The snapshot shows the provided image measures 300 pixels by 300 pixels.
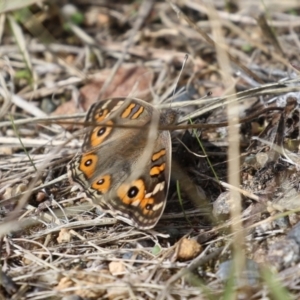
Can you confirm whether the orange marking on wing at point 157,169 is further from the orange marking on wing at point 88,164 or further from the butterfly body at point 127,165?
the orange marking on wing at point 88,164

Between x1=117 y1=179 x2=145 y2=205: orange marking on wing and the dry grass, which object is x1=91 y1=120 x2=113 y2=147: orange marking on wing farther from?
x1=117 y1=179 x2=145 y2=205: orange marking on wing

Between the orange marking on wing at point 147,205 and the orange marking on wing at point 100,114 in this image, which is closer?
the orange marking on wing at point 147,205

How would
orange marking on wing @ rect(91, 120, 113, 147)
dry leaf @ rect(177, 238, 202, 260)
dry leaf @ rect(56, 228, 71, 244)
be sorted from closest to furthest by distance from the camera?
dry leaf @ rect(177, 238, 202, 260), dry leaf @ rect(56, 228, 71, 244), orange marking on wing @ rect(91, 120, 113, 147)

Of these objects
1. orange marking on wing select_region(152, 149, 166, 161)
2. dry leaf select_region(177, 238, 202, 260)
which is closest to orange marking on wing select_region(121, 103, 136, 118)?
orange marking on wing select_region(152, 149, 166, 161)

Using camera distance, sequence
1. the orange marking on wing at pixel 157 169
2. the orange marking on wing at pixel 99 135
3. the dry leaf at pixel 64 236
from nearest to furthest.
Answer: the orange marking on wing at pixel 157 169
the dry leaf at pixel 64 236
the orange marking on wing at pixel 99 135

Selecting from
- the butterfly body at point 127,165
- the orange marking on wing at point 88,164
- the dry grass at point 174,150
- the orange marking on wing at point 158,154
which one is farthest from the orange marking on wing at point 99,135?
the orange marking on wing at point 158,154

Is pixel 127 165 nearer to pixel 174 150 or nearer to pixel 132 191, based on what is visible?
pixel 132 191
